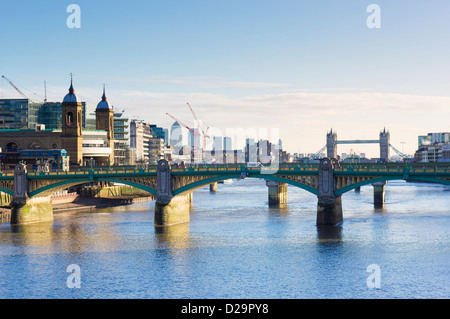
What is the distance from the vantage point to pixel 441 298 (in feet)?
193

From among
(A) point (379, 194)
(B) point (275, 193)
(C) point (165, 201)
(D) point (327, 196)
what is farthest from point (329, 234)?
(A) point (379, 194)

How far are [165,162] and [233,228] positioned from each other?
58.6 ft

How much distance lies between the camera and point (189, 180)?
11050 centimetres

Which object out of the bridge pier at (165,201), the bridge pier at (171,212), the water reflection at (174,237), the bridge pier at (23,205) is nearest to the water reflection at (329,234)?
the water reflection at (174,237)

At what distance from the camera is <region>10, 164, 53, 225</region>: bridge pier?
4545 inches

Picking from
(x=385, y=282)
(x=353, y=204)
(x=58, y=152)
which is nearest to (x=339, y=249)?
(x=385, y=282)

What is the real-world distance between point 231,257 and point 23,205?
5563cm

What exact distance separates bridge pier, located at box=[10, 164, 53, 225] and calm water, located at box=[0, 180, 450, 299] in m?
3.15

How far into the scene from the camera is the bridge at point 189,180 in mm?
101938

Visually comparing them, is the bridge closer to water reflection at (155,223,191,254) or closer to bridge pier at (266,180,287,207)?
water reflection at (155,223,191,254)

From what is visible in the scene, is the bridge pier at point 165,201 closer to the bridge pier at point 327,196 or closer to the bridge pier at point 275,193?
the bridge pier at point 327,196
